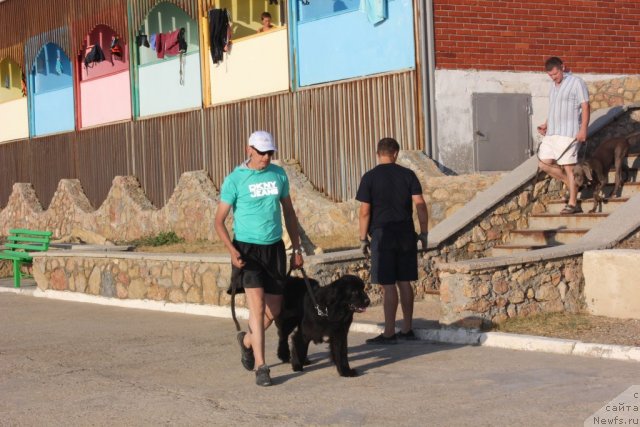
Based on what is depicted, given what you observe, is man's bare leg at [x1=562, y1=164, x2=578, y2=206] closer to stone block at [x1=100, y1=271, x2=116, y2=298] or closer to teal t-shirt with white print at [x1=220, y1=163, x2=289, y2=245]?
teal t-shirt with white print at [x1=220, y1=163, x2=289, y2=245]

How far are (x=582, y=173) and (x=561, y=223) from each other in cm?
66

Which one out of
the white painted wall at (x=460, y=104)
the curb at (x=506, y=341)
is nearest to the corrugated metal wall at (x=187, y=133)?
the white painted wall at (x=460, y=104)

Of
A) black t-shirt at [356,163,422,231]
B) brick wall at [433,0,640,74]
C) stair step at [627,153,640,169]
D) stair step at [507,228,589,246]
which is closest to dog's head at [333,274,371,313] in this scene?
black t-shirt at [356,163,422,231]

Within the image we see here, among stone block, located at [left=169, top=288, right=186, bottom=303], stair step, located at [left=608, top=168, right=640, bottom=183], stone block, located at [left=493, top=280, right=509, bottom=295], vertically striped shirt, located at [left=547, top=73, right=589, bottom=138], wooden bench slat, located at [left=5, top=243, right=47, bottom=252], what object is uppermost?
vertically striped shirt, located at [left=547, top=73, right=589, bottom=138]

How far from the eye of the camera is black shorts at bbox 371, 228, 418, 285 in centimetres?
1014

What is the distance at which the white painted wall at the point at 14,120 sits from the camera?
30.4 metres

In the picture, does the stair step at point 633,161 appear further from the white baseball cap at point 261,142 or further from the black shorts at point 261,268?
the white baseball cap at point 261,142

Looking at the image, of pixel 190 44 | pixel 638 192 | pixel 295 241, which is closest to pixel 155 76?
pixel 190 44

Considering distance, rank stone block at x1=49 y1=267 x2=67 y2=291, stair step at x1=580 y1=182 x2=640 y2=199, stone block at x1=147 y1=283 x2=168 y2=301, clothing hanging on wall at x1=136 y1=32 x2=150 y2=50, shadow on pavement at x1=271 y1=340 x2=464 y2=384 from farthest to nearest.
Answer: clothing hanging on wall at x1=136 y1=32 x2=150 y2=50
stone block at x1=49 y1=267 x2=67 y2=291
stone block at x1=147 y1=283 x2=168 y2=301
stair step at x1=580 y1=182 x2=640 y2=199
shadow on pavement at x1=271 y1=340 x2=464 y2=384

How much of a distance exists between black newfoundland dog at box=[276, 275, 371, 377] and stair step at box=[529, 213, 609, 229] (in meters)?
5.35

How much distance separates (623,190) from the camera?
13906 millimetres

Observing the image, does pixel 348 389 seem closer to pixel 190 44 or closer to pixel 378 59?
pixel 378 59

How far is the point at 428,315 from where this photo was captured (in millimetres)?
11969

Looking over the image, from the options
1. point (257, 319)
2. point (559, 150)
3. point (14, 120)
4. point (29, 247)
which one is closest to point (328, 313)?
point (257, 319)
